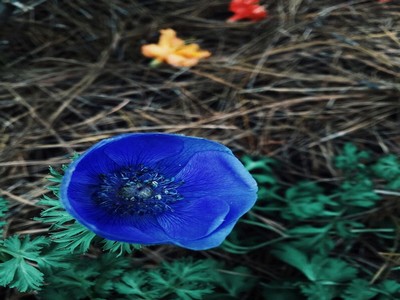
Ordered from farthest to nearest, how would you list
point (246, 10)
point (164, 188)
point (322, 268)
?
point (246, 10)
point (322, 268)
point (164, 188)

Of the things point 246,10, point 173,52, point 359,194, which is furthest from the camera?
point 246,10

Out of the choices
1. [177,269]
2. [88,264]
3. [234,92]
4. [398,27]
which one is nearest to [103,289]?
[88,264]

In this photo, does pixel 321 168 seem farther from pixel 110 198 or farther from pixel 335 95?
pixel 110 198

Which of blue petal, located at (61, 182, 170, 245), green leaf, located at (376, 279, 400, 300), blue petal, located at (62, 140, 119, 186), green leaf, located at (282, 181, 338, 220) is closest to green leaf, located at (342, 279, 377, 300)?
green leaf, located at (376, 279, 400, 300)

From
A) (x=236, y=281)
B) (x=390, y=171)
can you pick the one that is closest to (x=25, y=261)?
(x=236, y=281)

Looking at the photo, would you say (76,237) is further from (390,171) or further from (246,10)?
(246,10)

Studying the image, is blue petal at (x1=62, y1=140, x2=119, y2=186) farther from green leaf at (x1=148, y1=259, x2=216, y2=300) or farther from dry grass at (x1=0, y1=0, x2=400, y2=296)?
dry grass at (x1=0, y1=0, x2=400, y2=296)
